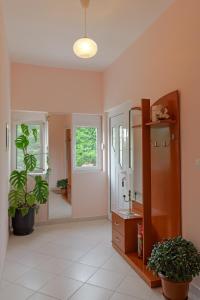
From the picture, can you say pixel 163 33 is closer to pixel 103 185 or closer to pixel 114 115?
Result: pixel 114 115

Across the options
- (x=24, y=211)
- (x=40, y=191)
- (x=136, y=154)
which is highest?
(x=136, y=154)

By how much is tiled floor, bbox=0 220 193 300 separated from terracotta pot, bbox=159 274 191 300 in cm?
18

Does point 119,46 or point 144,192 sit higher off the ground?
point 119,46

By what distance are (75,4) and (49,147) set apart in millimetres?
2575

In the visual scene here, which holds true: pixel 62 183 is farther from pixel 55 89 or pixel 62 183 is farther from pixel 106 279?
pixel 106 279

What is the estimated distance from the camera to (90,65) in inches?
179

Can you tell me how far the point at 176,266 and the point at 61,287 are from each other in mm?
1164

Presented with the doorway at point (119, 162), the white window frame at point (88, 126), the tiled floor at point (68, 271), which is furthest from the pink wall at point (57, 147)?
the tiled floor at point (68, 271)

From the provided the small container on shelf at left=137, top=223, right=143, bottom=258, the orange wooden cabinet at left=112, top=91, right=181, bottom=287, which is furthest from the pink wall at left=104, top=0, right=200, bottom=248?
the small container on shelf at left=137, top=223, right=143, bottom=258

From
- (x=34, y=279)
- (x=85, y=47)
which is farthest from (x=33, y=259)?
(x=85, y=47)

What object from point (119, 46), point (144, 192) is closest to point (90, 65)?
point (119, 46)

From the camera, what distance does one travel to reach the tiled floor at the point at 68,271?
7.68 feet

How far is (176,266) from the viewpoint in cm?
205

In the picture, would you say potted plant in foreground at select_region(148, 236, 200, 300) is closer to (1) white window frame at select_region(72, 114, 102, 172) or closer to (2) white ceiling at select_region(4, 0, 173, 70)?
(2) white ceiling at select_region(4, 0, 173, 70)
